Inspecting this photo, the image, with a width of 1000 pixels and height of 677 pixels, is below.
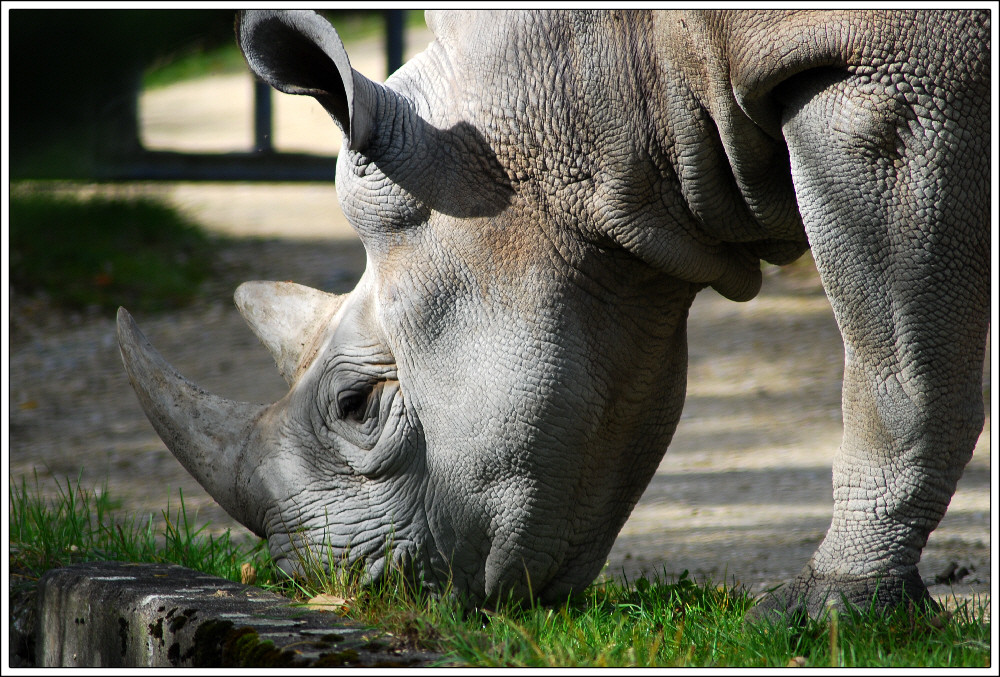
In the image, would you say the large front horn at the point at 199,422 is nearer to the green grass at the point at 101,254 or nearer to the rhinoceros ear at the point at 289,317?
the rhinoceros ear at the point at 289,317

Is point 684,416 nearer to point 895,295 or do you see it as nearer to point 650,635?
point 650,635

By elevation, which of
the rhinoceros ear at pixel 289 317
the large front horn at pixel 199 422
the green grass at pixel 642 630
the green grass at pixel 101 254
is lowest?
the green grass at pixel 642 630

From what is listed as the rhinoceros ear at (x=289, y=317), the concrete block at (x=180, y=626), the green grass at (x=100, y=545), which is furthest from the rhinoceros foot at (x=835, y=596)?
the green grass at (x=100, y=545)

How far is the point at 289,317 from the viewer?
3.68 meters

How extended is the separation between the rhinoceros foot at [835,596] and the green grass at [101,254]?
6.59m

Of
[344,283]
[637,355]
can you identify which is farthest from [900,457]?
[344,283]

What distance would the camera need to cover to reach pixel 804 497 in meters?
5.61

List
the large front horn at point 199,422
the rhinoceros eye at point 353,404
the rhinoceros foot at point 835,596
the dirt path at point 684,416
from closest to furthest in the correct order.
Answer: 1. the rhinoceros foot at point 835,596
2. the rhinoceros eye at point 353,404
3. the large front horn at point 199,422
4. the dirt path at point 684,416

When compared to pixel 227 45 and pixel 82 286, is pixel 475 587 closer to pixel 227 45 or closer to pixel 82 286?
pixel 227 45

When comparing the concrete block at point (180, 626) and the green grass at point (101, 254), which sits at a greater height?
the green grass at point (101, 254)

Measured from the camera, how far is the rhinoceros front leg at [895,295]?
2.75 meters

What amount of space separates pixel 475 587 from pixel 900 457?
1.18 meters

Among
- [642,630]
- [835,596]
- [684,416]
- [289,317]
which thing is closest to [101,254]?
[684,416]

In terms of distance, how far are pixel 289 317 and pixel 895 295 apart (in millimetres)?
1735
